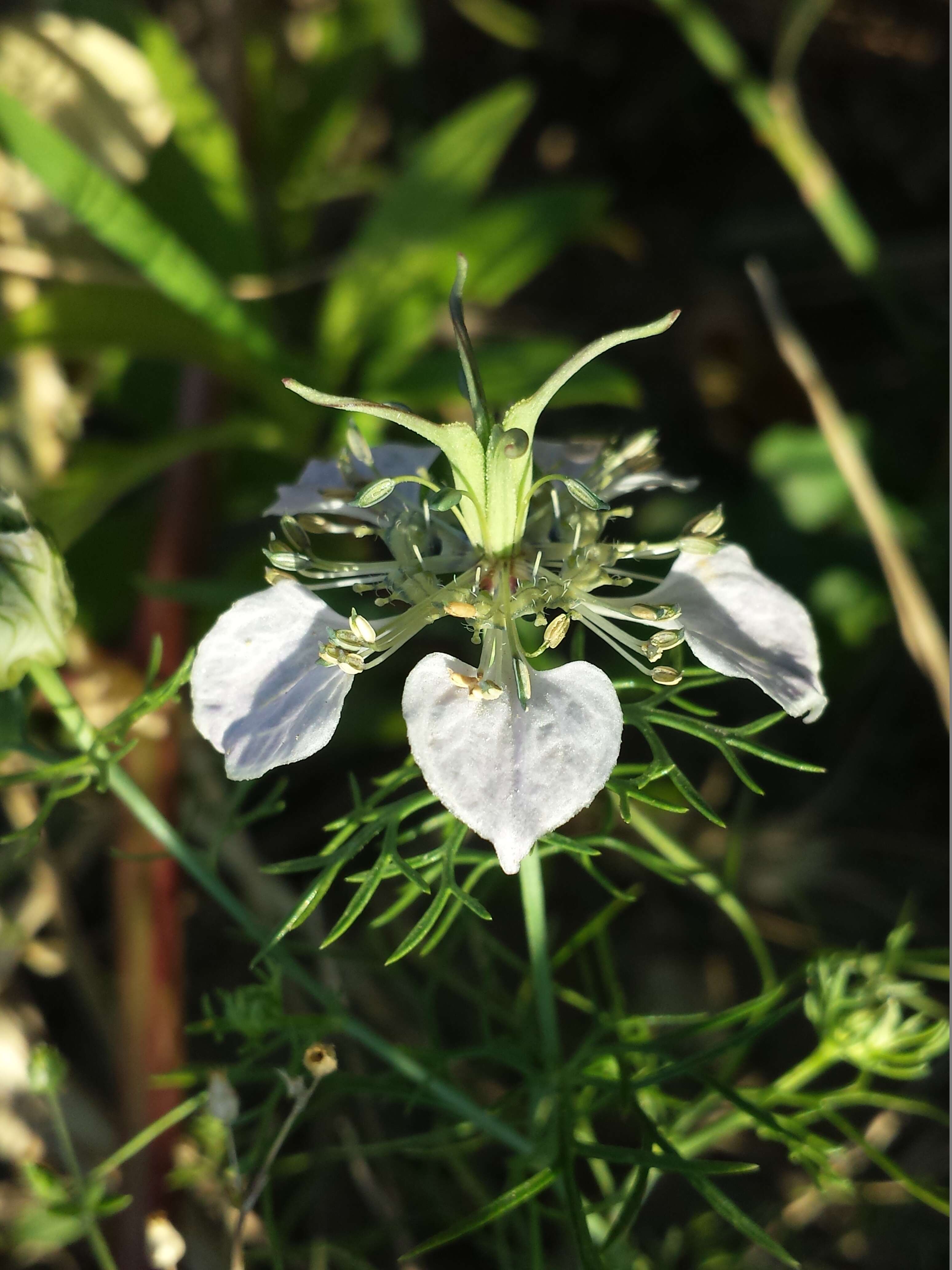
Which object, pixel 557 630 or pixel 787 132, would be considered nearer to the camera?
pixel 557 630

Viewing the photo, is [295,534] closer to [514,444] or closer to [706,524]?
[514,444]

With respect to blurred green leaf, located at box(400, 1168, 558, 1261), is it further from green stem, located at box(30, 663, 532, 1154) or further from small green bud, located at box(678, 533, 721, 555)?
small green bud, located at box(678, 533, 721, 555)

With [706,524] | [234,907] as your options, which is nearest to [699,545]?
[706,524]

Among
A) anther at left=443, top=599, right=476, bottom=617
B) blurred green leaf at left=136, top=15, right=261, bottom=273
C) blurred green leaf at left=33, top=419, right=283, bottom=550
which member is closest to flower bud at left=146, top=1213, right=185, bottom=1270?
anther at left=443, top=599, right=476, bottom=617

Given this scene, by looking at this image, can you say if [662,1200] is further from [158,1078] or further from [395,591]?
[395,591]

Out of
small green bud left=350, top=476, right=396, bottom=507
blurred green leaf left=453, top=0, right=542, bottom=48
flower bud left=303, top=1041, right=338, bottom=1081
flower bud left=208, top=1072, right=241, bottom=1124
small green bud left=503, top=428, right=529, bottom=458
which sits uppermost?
blurred green leaf left=453, top=0, right=542, bottom=48
